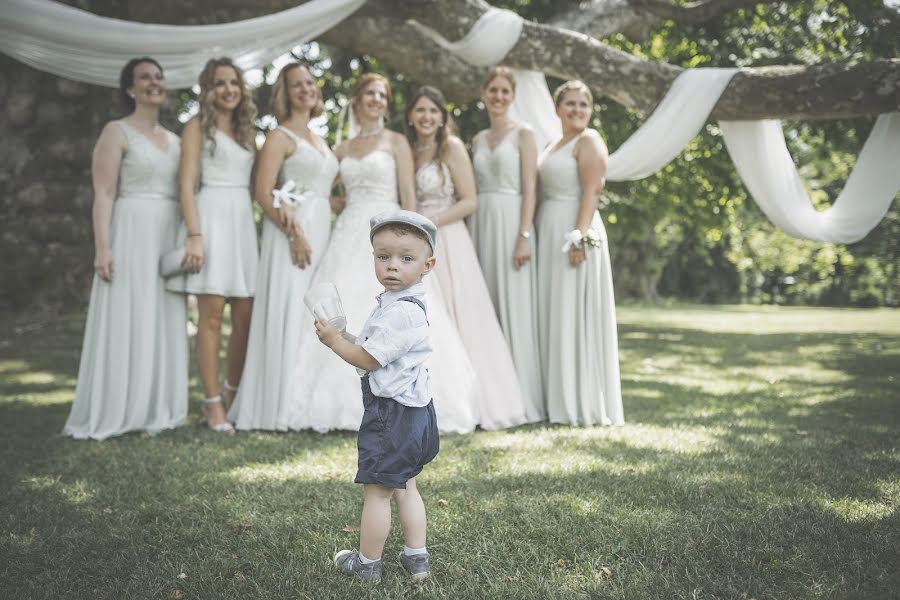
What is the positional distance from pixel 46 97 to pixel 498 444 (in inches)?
A: 295

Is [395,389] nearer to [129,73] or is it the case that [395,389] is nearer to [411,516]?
[411,516]

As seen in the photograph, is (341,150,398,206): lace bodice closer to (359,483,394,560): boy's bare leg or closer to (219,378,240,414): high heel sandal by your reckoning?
(219,378,240,414): high heel sandal

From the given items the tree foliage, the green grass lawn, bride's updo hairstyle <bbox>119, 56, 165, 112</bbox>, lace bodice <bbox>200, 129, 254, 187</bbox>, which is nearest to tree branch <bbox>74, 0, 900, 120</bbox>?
the tree foliage

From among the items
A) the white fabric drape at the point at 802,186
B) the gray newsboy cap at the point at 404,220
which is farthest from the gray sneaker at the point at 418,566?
the white fabric drape at the point at 802,186

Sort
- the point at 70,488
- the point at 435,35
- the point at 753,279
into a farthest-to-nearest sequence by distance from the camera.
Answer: the point at 753,279, the point at 435,35, the point at 70,488

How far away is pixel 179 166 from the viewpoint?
193 inches

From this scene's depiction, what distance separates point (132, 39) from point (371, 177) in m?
2.03

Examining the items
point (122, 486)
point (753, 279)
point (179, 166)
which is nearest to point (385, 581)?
point (122, 486)

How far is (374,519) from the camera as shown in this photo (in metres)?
2.39

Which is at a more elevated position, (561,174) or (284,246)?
(561,174)

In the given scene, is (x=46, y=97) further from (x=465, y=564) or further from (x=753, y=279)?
(x=753, y=279)

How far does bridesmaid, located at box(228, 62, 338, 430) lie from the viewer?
4918 millimetres

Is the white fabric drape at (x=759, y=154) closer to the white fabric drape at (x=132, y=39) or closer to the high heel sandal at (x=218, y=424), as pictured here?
the white fabric drape at (x=132, y=39)

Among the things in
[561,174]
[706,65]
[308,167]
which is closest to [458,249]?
[561,174]
